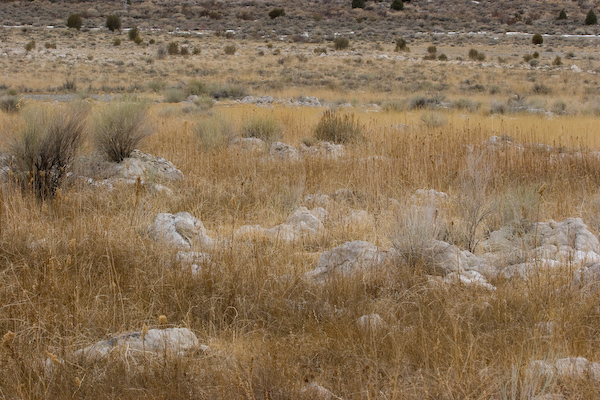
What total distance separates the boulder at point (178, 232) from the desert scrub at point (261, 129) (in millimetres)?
5507

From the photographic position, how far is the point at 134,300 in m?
3.44

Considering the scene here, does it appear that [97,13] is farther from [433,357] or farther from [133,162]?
[433,357]

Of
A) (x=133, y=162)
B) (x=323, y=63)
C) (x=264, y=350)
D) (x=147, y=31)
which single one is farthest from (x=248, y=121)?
(x=147, y=31)

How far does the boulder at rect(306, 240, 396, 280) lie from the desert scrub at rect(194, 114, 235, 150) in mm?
4895

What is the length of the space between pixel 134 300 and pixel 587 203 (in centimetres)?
499

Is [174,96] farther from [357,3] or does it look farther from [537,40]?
[357,3]

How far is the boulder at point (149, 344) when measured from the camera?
2734mm

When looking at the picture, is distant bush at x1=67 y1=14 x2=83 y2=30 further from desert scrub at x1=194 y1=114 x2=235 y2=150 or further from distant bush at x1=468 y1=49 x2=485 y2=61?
desert scrub at x1=194 y1=114 x2=235 y2=150

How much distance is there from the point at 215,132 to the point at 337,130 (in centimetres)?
240

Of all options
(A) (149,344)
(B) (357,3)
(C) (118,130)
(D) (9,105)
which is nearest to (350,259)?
(A) (149,344)

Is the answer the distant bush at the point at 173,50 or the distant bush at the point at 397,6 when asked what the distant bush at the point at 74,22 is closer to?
the distant bush at the point at 173,50

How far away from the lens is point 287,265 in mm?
3951

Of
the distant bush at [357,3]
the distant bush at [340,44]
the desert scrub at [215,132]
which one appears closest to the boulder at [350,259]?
the desert scrub at [215,132]

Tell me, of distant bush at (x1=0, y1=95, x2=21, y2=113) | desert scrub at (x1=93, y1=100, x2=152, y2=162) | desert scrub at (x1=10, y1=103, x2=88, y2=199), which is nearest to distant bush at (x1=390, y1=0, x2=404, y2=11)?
distant bush at (x1=0, y1=95, x2=21, y2=113)
